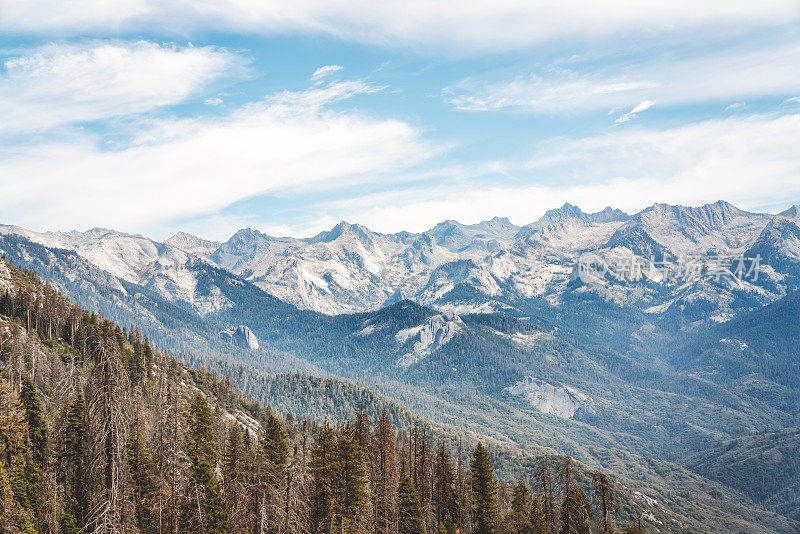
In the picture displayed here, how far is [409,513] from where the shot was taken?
63.7m

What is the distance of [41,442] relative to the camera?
57406 millimetres

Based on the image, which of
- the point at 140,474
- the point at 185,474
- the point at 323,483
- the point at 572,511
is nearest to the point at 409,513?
the point at 323,483

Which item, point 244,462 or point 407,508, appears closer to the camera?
point 244,462

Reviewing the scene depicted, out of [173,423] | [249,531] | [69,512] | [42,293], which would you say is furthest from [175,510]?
[42,293]

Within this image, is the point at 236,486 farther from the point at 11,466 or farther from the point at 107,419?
the point at 107,419

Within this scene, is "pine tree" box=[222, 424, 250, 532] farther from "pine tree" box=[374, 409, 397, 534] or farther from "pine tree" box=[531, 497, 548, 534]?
"pine tree" box=[531, 497, 548, 534]

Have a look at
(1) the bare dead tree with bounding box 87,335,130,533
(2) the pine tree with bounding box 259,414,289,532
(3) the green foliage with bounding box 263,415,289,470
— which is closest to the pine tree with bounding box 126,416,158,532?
(1) the bare dead tree with bounding box 87,335,130,533

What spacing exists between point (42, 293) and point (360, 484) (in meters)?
144

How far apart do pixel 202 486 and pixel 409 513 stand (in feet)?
105

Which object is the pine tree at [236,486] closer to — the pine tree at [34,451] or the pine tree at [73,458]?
the pine tree at [73,458]

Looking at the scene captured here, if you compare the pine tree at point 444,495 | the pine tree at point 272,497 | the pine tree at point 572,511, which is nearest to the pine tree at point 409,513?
the pine tree at point 444,495

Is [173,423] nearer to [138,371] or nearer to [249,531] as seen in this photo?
[249,531]

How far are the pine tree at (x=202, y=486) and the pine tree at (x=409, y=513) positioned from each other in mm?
22177

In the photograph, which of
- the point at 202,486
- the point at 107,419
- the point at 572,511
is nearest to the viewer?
the point at 107,419
